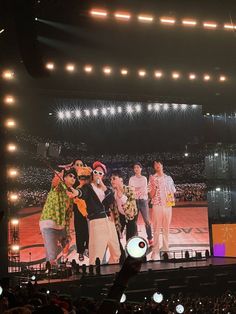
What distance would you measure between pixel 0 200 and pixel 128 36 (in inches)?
201

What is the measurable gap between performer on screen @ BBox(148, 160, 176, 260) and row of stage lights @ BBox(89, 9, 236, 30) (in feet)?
24.5

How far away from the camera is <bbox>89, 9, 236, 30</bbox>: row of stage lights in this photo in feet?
35.7

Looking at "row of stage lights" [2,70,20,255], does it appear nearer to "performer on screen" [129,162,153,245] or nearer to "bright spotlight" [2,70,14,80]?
"bright spotlight" [2,70,14,80]

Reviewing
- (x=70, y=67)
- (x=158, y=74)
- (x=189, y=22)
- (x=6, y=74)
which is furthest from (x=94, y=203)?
(x=189, y=22)

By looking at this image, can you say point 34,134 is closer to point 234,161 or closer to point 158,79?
point 158,79

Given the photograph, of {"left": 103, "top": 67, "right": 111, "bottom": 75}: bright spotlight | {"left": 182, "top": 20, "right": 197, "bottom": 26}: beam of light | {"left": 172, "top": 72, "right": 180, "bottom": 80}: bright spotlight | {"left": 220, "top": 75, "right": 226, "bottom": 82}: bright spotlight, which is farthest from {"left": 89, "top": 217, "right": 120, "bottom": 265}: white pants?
{"left": 182, "top": 20, "right": 197, "bottom": 26}: beam of light

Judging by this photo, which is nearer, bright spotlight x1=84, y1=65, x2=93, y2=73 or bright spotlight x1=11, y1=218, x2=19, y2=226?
bright spotlight x1=84, y1=65, x2=93, y2=73

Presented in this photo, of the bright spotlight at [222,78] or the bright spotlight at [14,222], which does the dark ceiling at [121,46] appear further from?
the bright spotlight at [14,222]

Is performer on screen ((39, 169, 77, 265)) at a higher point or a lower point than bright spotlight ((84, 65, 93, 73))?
lower

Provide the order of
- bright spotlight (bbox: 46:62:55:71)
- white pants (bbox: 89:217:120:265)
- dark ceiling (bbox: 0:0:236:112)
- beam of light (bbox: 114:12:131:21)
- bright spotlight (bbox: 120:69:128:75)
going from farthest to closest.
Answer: white pants (bbox: 89:217:120:265) → bright spotlight (bbox: 120:69:128:75) → bright spotlight (bbox: 46:62:55:71) → beam of light (bbox: 114:12:131:21) → dark ceiling (bbox: 0:0:236:112)

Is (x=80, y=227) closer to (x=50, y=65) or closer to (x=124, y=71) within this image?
(x=124, y=71)

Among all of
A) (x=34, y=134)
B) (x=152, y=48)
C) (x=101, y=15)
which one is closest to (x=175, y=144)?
(x=34, y=134)

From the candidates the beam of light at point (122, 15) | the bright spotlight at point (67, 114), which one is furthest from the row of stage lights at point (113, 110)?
the beam of light at point (122, 15)

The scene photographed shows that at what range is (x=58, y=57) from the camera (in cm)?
1271
